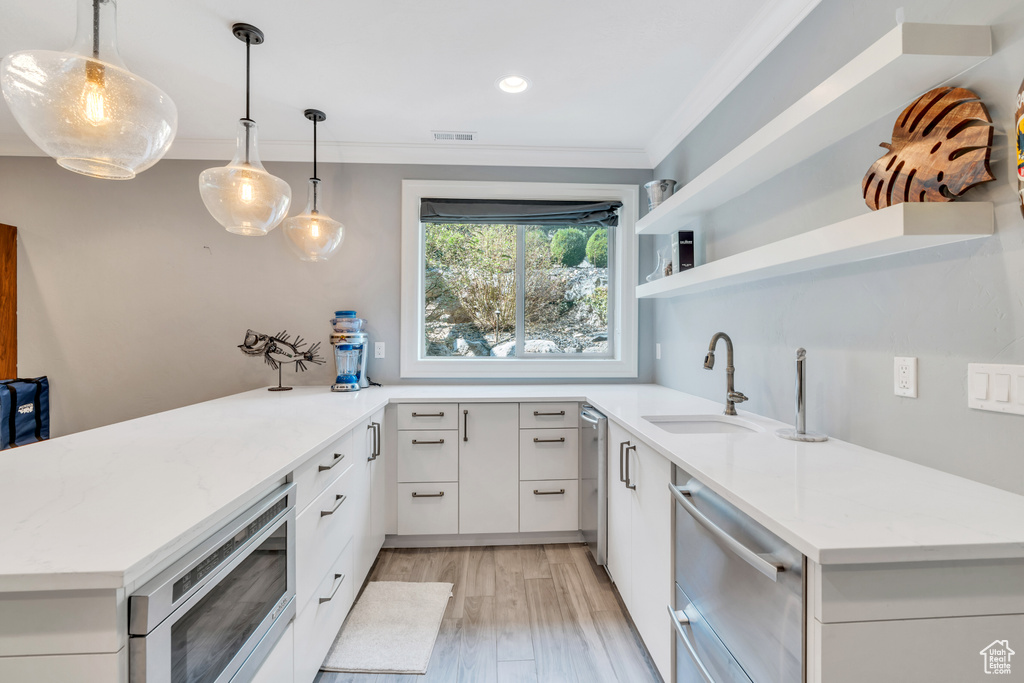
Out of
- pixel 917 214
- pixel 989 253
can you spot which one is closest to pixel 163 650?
pixel 917 214

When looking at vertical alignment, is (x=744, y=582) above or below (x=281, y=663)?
above

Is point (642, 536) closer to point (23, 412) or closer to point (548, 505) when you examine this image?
point (548, 505)

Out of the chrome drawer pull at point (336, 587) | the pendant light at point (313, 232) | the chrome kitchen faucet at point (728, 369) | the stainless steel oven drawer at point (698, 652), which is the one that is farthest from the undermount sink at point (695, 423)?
the pendant light at point (313, 232)

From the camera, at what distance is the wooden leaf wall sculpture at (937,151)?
1.02 m

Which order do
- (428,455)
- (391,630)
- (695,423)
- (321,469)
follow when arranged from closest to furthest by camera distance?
1. (321,469)
2. (391,630)
3. (695,423)
4. (428,455)

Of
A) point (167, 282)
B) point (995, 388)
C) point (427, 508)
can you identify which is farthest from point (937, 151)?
point (167, 282)

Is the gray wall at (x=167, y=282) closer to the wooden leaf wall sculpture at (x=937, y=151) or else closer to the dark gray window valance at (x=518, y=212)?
the dark gray window valance at (x=518, y=212)

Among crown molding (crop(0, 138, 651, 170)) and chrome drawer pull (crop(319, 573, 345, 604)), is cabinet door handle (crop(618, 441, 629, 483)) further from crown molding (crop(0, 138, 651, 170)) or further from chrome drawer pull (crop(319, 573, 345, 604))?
crown molding (crop(0, 138, 651, 170))

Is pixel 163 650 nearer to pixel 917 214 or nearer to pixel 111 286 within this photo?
pixel 917 214

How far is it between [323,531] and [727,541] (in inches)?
50.8

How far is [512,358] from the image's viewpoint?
321 centimetres

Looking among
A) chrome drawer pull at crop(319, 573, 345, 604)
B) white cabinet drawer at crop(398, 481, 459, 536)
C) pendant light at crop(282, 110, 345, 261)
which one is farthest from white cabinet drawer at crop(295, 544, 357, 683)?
pendant light at crop(282, 110, 345, 261)

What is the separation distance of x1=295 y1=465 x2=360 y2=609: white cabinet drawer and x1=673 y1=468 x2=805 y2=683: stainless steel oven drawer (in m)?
1.14

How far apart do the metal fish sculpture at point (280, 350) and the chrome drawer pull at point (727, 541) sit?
2.38 meters
